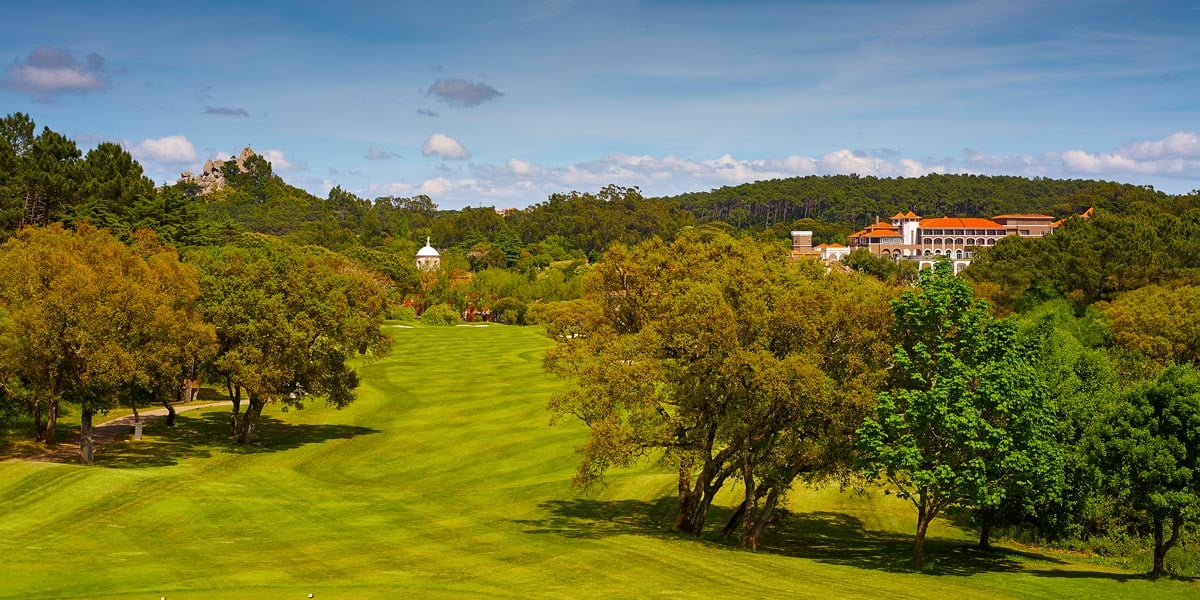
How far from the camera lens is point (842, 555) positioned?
132ft

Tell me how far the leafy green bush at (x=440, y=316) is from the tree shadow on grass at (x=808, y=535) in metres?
124

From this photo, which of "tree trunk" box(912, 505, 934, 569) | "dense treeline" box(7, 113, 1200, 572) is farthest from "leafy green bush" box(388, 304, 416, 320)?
"tree trunk" box(912, 505, 934, 569)

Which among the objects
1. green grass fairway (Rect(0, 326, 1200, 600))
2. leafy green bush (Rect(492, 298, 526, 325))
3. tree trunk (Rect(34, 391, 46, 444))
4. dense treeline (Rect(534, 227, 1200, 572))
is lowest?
green grass fairway (Rect(0, 326, 1200, 600))

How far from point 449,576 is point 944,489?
17241 millimetres

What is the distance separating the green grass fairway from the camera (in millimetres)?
31234

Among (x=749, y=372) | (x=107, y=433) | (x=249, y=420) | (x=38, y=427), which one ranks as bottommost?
(x=107, y=433)

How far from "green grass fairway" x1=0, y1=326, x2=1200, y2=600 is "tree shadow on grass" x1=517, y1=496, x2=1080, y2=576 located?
0.64 ft

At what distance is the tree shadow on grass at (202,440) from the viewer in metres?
59.2

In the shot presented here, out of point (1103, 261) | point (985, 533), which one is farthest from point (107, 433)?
point (1103, 261)

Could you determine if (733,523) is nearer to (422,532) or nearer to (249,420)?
(422,532)

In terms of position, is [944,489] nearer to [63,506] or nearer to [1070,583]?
[1070,583]

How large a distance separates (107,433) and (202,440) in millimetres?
6034

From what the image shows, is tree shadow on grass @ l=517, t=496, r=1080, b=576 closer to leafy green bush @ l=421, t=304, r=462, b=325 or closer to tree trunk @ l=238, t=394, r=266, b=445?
tree trunk @ l=238, t=394, r=266, b=445

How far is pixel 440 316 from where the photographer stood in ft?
571
